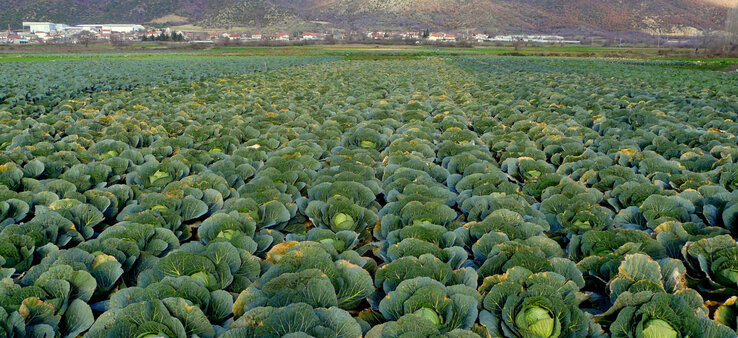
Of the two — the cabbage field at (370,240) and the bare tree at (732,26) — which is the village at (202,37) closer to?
the bare tree at (732,26)

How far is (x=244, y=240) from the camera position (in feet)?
9.61

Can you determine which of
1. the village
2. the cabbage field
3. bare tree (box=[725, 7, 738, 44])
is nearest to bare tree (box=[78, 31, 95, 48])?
the village

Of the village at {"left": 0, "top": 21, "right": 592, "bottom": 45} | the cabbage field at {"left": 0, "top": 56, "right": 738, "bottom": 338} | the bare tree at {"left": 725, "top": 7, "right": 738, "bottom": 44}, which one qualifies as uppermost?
the village at {"left": 0, "top": 21, "right": 592, "bottom": 45}

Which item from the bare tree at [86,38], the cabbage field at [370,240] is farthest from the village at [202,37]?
the cabbage field at [370,240]

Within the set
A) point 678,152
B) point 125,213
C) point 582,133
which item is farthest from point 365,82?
point 125,213

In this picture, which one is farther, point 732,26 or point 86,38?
point 86,38

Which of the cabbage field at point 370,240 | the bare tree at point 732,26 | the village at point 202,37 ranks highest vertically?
the village at point 202,37

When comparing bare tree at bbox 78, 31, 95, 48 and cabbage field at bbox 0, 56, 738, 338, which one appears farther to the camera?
bare tree at bbox 78, 31, 95, 48

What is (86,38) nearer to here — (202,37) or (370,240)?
(202,37)

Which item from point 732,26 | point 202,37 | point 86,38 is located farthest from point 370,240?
point 202,37

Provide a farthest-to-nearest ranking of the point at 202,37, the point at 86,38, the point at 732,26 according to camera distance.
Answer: the point at 202,37
the point at 86,38
the point at 732,26

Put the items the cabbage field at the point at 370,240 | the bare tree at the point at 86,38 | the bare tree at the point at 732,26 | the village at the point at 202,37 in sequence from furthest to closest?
the village at the point at 202,37 < the bare tree at the point at 86,38 < the bare tree at the point at 732,26 < the cabbage field at the point at 370,240

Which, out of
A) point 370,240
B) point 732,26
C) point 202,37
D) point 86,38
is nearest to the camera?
point 370,240

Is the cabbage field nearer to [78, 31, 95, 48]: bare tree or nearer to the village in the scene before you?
the village
